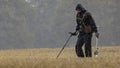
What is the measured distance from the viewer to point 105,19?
68875 mm

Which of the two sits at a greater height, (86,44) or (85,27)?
(85,27)

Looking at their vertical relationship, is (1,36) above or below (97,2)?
below

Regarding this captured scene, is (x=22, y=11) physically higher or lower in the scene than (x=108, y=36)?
higher

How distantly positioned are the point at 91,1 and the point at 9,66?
61.4 m

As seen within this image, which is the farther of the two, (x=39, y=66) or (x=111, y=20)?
(x=111, y=20)

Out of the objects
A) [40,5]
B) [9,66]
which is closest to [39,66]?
[9,66]

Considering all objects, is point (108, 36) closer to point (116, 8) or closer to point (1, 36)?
point (116, 8)

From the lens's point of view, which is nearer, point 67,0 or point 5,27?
point 5,27

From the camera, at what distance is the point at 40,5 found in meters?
94.4

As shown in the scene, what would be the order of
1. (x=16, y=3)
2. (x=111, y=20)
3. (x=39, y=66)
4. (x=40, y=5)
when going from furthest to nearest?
(x=40, y=5), (x=16, y=3), (x=111, y=20), (x=39, y=66)

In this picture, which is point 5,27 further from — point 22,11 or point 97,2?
point 97,2

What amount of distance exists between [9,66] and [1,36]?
196 ft

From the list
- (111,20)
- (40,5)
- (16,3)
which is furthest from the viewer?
(40,5)

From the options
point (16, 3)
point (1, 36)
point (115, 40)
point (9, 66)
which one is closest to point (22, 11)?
point (16, 3)
